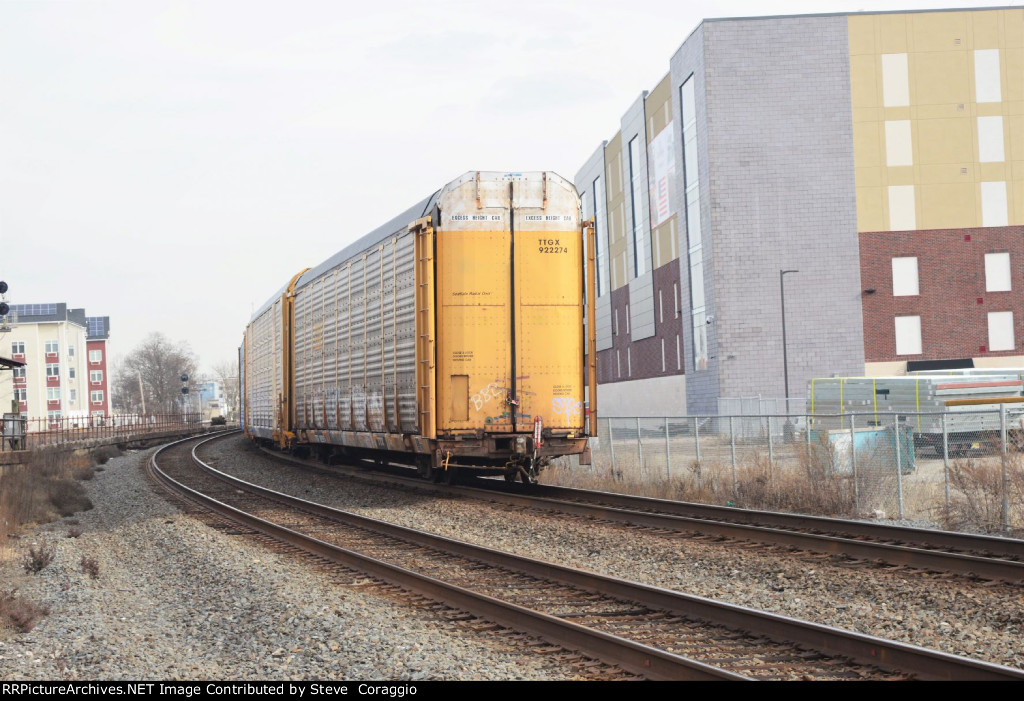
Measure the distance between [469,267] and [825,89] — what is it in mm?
34746

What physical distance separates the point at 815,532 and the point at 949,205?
3782cm

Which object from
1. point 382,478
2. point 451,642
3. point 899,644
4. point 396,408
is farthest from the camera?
point 382,478

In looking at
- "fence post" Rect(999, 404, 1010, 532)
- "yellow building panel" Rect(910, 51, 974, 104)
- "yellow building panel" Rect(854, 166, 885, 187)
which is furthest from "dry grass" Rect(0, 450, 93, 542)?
"yellow building panel" Rect(910, 51, 974, 104)

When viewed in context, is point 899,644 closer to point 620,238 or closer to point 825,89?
point 825,89

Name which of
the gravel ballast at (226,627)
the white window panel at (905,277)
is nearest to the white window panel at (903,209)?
the white window panel at (905,277)

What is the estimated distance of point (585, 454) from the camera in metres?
17.0

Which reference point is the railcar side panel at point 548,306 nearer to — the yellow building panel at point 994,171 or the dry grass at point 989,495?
the dry grass at point 989,495

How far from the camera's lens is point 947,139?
4559cm

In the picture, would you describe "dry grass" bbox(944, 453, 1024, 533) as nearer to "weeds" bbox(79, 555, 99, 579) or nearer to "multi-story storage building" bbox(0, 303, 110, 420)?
"weeds" bbox(79, 555, 99, 579)

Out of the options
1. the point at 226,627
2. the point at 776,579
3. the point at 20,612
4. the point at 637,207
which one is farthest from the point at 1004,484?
the point at 637,207

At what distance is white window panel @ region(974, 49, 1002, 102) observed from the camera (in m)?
45.7

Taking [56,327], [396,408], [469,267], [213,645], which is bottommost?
[213,645]

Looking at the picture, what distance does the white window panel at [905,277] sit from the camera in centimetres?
4622

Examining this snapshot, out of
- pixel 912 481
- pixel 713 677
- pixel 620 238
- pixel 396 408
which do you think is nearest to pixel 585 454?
pixel 396 408
